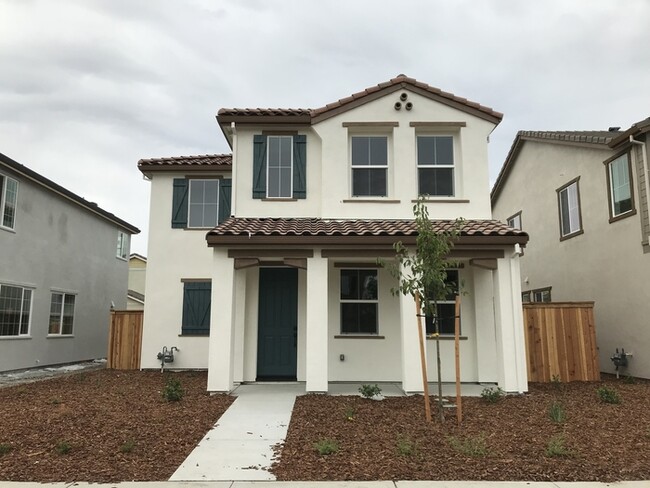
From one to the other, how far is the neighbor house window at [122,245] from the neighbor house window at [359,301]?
43.6 feet

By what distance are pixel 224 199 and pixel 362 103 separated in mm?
4980

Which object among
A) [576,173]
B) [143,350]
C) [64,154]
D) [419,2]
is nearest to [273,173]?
[419,2]

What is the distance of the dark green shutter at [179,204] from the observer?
45.4ft

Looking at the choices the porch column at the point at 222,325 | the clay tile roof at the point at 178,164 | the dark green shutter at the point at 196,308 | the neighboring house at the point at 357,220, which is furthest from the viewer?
the clay tile roof at the point at 178,164

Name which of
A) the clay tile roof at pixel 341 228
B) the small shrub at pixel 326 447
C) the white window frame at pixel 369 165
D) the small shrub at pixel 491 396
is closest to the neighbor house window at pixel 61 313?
the clay tile roof at pixel 341 228

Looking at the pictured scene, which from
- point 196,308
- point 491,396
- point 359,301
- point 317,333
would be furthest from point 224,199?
point 491,396

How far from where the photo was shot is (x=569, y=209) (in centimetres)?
1517

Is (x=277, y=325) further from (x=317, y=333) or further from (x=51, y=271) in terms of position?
(x=51, y=271)

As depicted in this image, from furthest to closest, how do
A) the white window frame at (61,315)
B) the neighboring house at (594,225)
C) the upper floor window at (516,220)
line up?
the upper floor window at (516,220) → the white window frame at (61,315) → the neighboring house at (594,225)

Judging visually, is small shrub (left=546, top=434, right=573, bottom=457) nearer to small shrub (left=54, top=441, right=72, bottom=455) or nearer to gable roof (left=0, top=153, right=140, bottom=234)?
small shrub (left=54, top=441, right=72, bottom=455)

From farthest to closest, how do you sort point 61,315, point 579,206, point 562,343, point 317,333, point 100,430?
1. point 61,315
2. point 579,206
3. point 562,343
4. point 317,333
5. point 100,430

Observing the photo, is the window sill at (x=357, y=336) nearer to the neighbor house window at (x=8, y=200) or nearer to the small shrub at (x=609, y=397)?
the small shrub at (x=609, y=397)

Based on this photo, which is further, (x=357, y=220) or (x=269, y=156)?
(x=269, y=156)

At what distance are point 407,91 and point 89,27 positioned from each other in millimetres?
7605
